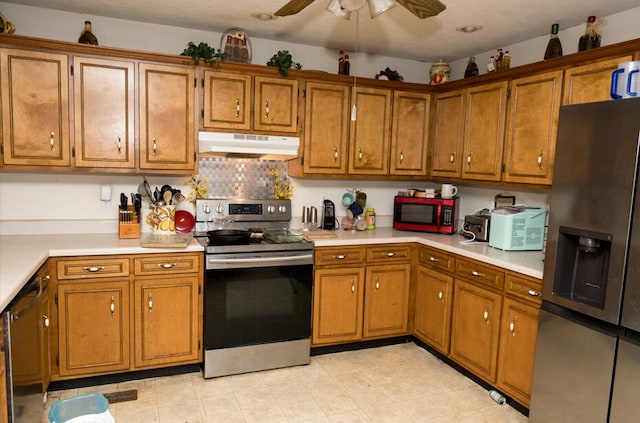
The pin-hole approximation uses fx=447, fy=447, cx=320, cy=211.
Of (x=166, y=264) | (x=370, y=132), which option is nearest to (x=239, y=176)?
(x=166, y=264)

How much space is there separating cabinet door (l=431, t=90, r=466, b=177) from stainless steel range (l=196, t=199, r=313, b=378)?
1439mm

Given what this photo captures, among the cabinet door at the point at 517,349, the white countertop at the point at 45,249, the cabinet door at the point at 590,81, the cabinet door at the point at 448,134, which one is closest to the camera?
the white countertop at the point at 45,249

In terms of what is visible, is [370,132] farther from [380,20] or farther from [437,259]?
[437,259]

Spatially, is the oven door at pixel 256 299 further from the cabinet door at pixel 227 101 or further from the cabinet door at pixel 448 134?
the cabinet door at pixel 448 134

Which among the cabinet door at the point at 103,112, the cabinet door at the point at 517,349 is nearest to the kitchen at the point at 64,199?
the cabinet door at the point at 103,112

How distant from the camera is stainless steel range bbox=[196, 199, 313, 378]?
3.11 metres

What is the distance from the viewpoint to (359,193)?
4188 mm

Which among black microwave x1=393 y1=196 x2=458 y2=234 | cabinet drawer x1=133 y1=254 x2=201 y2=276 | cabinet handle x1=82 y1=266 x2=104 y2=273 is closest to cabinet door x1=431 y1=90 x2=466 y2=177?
black microwave x1=393 y1=196 x2=458 y2=234

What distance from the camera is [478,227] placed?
3502 mm

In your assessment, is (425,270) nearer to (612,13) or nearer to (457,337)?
(457,337)

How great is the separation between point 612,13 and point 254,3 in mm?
2347

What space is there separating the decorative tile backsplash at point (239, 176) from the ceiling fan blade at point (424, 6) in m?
1.98

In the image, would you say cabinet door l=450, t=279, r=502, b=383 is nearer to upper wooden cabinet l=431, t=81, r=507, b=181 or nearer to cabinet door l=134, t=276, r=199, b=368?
upper wooden cabinet l=431, t=81, r=507, b=181

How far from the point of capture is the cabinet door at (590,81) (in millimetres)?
2578
